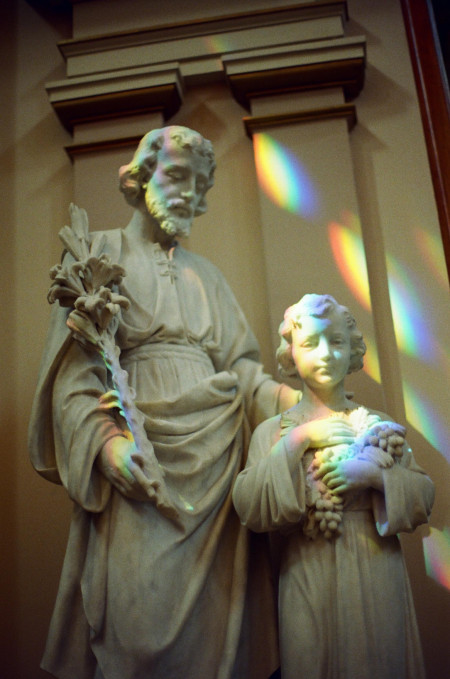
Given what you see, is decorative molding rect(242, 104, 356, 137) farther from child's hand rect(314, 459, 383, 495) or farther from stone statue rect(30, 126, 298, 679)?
child's hand rect(314, 459, 383, 495)

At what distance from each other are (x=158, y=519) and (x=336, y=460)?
0.58 metres

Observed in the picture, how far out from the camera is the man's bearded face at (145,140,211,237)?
11.8ft

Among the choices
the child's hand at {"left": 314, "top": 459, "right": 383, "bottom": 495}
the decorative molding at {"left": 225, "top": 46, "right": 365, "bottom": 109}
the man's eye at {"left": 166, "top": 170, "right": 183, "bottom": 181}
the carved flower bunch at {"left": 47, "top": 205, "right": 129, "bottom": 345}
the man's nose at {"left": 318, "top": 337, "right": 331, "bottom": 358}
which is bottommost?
the child's hand at {"left": 314, "top": 459, "right": 383, "bottom": 495}

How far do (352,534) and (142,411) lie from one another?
79 cm

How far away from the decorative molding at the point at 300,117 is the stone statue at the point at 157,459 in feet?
4.27

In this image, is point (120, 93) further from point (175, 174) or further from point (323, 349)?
point (323, 349)

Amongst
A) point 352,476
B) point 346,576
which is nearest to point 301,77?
point 352,476

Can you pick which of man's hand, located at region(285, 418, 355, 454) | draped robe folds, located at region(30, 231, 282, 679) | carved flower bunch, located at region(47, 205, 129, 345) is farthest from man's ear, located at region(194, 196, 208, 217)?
man's hand, located at region(285, 418, 355, 454)

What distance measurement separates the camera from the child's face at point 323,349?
3156 mm

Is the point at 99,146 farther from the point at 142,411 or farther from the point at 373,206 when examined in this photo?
the point at 142,411

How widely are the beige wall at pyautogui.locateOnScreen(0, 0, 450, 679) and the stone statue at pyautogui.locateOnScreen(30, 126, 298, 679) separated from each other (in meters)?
0.99

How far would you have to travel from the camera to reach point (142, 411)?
3.22 metres

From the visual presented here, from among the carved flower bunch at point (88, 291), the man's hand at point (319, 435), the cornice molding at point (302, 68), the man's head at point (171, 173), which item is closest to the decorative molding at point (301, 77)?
the cornice molding at point (302, 68)

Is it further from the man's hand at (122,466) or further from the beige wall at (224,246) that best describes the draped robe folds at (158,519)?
the beige wall at (224,246)
